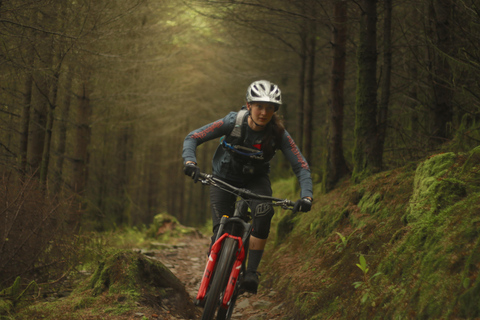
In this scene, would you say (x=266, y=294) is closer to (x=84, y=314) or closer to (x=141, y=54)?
(x=84, y=314)

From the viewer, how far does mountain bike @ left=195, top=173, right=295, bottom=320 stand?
381cm

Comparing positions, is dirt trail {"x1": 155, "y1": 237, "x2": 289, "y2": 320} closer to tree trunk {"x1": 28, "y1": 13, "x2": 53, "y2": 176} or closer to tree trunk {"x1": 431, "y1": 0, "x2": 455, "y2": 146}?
tree trunk {"x1": 28, "y1": 13, "x2": 53, "y2": 176}

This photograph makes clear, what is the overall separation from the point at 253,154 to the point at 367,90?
3.36 m

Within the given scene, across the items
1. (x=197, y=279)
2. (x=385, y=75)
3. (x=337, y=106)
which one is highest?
(x=385, y=75)

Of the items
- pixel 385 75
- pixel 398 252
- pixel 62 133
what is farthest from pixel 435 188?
pixel 62 133

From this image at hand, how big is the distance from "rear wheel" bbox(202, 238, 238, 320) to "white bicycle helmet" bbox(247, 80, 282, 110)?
1.54 m

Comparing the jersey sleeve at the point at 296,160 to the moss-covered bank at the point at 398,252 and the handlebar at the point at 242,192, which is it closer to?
the handlebar at the point at 242,192

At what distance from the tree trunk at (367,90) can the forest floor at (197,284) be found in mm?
2784

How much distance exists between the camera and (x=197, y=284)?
754cm

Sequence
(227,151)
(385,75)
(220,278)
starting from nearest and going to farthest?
1. (220,278)
2. (227,151)
3. (385,75)

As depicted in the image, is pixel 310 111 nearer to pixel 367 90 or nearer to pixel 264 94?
pixel 367 90

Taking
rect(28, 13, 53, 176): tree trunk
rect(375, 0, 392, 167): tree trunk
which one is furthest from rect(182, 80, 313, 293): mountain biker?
rect(28, 13, 53, 176): tree trunk

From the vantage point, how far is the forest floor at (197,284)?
217 inches

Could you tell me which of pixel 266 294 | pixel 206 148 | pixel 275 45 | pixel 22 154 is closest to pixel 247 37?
pixel 275 45
